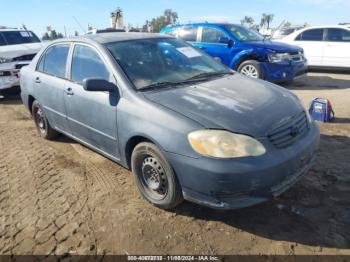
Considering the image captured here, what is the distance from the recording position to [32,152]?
4945 millimetres

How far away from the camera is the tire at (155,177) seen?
9.84 ft

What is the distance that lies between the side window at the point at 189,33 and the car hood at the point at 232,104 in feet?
21.2

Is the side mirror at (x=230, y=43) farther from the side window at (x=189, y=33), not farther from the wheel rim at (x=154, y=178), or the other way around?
the wheel rim at (x=154, y=178)

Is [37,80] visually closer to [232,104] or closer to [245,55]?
[232,104]

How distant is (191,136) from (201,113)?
0.92 feet

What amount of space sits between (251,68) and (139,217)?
6362 millimetres

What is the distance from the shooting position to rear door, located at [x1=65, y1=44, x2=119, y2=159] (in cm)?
354

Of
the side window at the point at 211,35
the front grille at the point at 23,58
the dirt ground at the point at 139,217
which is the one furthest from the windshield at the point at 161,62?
the front grille at the point at 23,58

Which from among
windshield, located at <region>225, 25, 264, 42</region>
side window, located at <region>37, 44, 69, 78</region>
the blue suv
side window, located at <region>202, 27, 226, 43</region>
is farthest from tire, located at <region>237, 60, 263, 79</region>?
side window, located at <region>37, 44, 69, 78</region>

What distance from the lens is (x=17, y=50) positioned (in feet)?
28.9

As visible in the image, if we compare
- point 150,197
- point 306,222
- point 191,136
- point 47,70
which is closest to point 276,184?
point 306,222

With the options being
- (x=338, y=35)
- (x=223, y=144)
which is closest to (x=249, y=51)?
(x=338, y=35)

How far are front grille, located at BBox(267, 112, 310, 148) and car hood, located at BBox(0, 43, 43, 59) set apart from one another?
7.79 meters

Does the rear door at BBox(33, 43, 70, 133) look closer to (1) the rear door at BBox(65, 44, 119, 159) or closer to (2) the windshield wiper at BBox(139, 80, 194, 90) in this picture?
(1) the rear door at BBox(65, 44, 119, 159)
